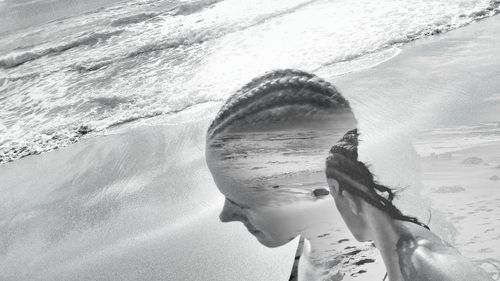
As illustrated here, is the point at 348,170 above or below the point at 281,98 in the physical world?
below

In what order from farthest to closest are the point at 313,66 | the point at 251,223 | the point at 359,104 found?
1. the point at 313,66
2. the point at 359,104
3. the point at 251,223

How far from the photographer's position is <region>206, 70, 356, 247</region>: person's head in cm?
119

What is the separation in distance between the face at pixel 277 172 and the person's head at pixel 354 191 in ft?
0.10

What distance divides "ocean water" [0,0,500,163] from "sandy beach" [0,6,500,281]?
0.85 feet

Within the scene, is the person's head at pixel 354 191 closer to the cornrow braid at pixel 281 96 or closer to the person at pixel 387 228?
the person at pixel 387 228

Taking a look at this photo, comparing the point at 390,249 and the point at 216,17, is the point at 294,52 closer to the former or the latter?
the point at 216,17

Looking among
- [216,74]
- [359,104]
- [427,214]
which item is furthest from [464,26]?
[427,214]

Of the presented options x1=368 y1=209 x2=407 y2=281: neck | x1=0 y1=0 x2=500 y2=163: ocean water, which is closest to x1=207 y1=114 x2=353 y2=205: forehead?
x1=368 y1=209 x2=407 y2=281: neck

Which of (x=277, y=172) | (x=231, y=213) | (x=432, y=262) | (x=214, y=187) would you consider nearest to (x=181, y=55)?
(x=214, y=187)

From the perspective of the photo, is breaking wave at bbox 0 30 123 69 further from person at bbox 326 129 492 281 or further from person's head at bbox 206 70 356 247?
person at bbox 326 129 492 281

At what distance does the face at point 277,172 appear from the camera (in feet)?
3.92

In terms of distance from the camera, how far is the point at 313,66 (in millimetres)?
3969

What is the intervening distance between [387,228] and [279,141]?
300 millimetres

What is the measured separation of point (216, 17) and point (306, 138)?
5155 mm
